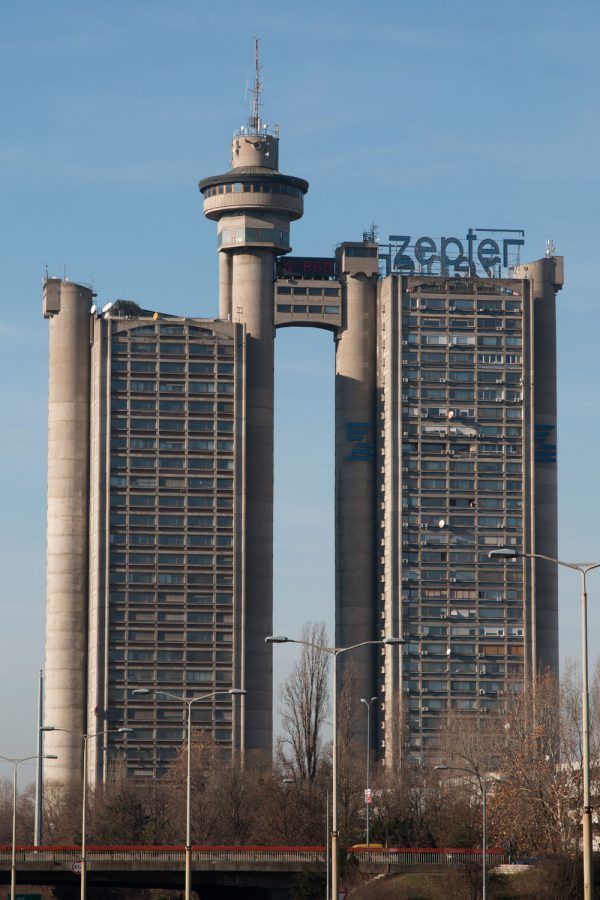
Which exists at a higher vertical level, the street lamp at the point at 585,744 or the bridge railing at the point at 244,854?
the street lamp at the point at 585,744

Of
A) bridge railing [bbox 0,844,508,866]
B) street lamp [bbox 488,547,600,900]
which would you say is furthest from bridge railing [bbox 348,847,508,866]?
street lamp [bbox 488,547,600,900]

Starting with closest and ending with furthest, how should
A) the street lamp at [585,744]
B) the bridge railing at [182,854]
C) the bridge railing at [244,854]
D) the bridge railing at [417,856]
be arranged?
the street lamp at [585,744] → the bridge railing at [417,856] → the bridge railing at [244,854] → the bridge railing at [182,854]

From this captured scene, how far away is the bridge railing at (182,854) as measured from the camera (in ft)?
439

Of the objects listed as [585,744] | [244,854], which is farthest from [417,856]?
[585,744]

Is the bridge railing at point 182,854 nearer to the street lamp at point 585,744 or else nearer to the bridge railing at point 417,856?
the bridge railing at point 417,856

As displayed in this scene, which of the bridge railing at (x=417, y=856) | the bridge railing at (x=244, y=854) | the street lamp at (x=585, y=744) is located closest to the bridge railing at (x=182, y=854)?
the bridge railing at (x=244, y=854)

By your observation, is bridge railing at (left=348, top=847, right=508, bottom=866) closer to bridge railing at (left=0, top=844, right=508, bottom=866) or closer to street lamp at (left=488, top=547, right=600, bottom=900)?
bridge railing at (left=0, top=844, right=508, bottom=866)

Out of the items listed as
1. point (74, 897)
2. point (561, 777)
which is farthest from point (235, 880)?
point (74, 897)

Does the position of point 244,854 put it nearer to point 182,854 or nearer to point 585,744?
point 182,854

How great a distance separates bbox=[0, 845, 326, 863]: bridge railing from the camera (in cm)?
13388

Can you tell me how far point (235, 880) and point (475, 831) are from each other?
71.1 feet

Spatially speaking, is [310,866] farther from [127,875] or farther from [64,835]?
[64,835]

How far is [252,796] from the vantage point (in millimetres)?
186125

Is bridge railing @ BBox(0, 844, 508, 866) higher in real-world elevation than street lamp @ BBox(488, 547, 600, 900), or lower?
lower
